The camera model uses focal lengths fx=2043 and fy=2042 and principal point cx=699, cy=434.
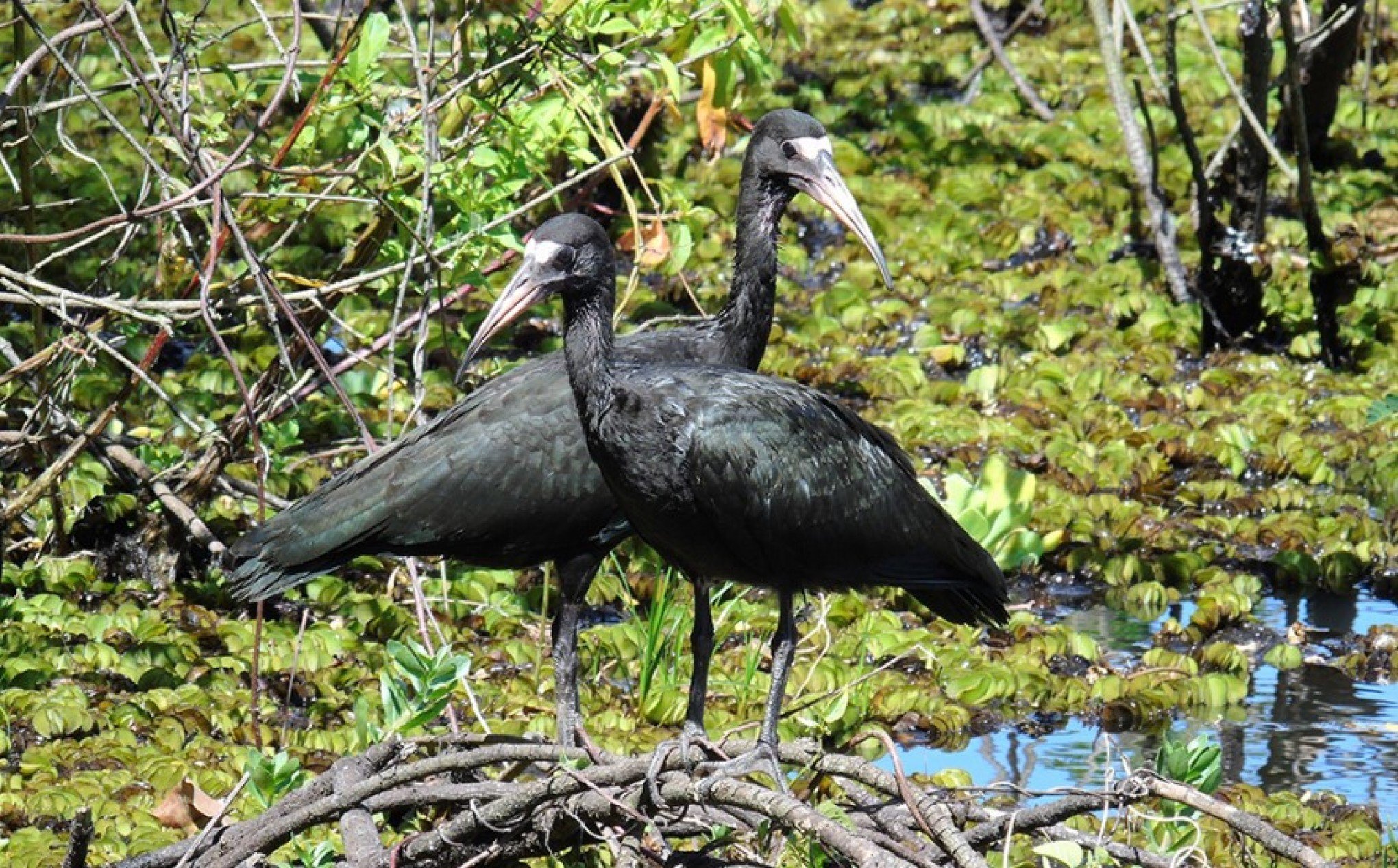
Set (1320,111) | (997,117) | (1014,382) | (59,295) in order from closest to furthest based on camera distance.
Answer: (59,295)
(1014,382)
(1320,111)
(997,117)

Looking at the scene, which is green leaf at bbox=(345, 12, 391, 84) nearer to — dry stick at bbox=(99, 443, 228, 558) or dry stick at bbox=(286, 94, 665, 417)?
dry stick at bbox=(286, 94, 665, 417)

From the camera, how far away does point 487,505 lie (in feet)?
16.5

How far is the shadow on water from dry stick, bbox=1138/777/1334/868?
5.83 feet

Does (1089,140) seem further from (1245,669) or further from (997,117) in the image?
(1245,669)

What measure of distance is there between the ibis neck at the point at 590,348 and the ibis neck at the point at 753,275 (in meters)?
0.96

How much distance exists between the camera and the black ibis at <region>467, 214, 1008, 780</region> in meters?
4.22

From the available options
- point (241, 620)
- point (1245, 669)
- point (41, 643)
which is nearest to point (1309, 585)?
point (1245, 669)

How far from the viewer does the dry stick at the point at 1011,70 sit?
33.4 feet

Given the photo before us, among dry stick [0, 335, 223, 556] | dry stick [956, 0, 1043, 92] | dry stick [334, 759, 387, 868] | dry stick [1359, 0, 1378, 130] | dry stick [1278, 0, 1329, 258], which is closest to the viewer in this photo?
dry stick [334, 759, 387, 868]

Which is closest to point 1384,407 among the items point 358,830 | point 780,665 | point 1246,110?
point 780,665

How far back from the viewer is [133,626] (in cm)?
575

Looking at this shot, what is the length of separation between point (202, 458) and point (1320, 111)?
5.56 m

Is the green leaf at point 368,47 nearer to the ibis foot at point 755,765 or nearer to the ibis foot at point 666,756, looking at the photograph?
the ibis foot at point 666,756

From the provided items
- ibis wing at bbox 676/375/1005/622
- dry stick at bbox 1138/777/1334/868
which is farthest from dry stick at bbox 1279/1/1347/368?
dry stick at bbox 1138/777/1334/868
